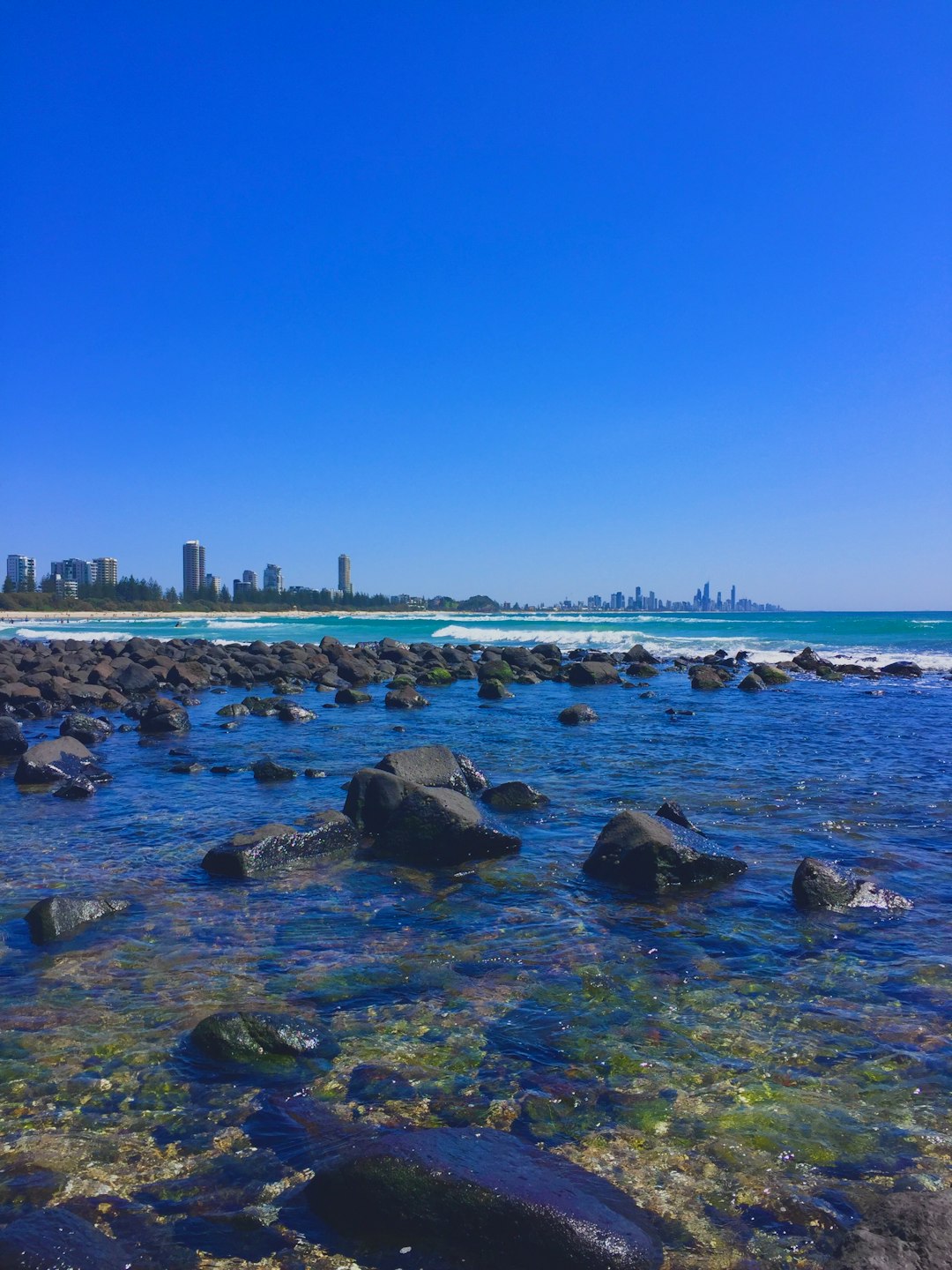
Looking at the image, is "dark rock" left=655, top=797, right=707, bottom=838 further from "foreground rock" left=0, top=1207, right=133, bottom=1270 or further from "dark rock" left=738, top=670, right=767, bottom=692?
"dark rock" left=738, top=670, right=767, bottom=692

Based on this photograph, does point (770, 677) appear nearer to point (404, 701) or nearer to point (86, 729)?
point (404, 701)

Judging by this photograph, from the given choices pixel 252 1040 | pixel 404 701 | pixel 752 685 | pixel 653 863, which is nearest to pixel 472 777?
pixel 653 863

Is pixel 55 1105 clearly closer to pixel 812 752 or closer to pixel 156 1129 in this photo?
pixel 156 1129

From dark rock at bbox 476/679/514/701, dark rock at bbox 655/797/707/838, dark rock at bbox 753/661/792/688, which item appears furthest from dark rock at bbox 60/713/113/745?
dark rock at bbox 753/661/792/688

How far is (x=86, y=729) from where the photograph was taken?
17062 millimetres

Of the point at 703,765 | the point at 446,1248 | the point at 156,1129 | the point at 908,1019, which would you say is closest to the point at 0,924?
the point at 156,1129

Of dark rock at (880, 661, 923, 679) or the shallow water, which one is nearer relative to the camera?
the shallow water

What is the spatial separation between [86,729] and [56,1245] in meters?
15.5

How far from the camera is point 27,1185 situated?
3.57 metres

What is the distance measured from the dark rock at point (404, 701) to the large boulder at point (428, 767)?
37.1 ft

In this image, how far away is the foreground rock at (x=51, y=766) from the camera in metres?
12.4

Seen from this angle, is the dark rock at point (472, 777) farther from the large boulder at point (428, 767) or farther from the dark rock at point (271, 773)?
the dark rock at point (271, 773)

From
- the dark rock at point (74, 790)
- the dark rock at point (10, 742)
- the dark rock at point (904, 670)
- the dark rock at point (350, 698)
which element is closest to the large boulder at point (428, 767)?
the dark rock at point (74, 790)

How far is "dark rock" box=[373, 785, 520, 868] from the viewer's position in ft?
28.7
